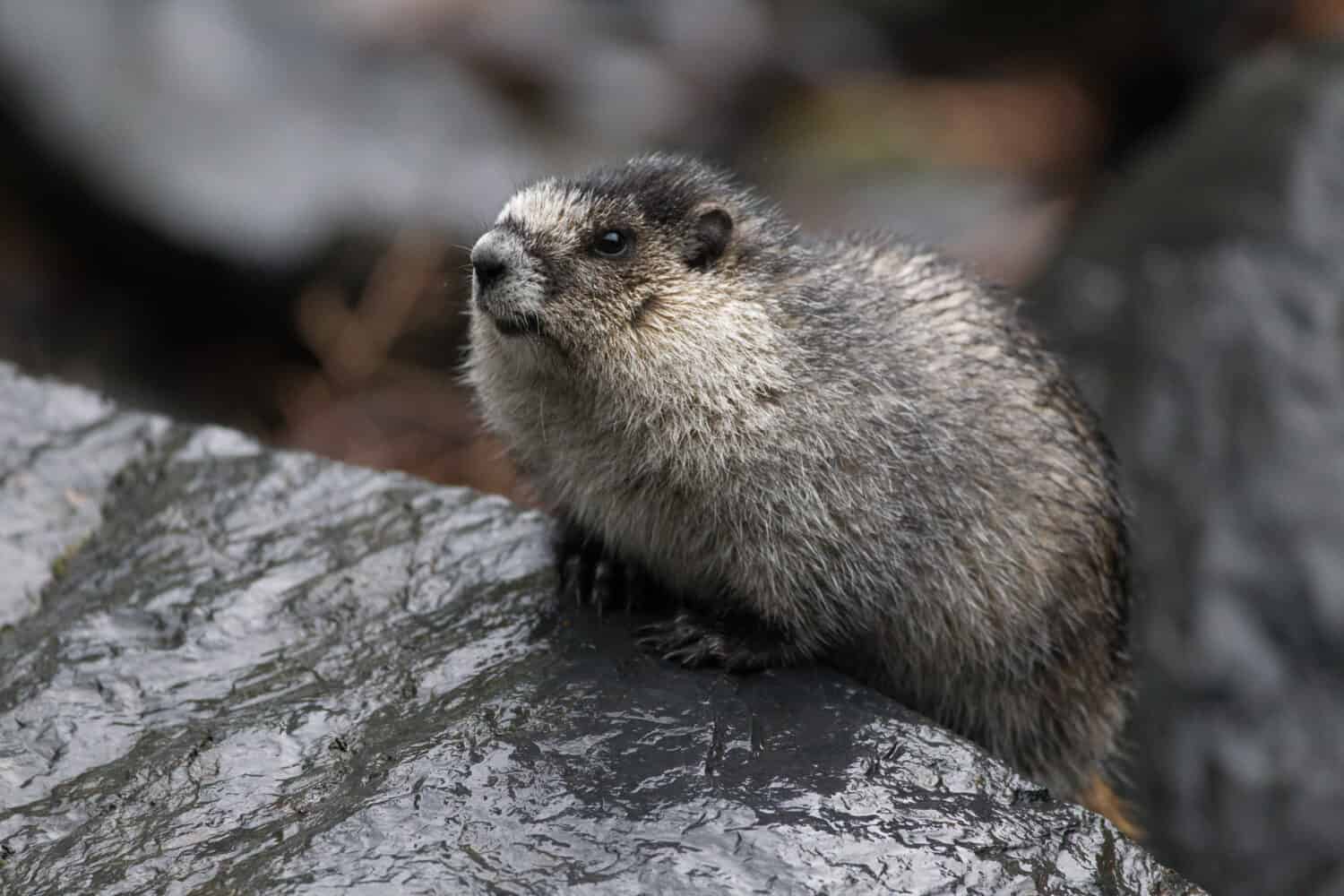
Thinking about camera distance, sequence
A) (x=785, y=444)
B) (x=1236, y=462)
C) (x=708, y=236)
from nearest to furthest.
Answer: (x=785, y=444), (x=708, y=236), (x=1236, y=462)

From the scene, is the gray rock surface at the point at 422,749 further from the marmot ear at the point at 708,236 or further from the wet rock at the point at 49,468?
the marmot ear at the point at 708,236

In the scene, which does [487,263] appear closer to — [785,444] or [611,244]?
[611,244]

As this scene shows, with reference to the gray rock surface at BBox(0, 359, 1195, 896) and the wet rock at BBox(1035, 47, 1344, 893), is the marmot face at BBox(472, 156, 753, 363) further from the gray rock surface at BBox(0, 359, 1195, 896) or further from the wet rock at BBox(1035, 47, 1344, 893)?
the wet rock at BBox(1035, 47, 1344, 893)

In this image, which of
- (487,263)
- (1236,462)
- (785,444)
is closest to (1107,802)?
(1236,462)

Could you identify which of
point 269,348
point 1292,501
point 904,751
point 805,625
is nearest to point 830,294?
point 805,625

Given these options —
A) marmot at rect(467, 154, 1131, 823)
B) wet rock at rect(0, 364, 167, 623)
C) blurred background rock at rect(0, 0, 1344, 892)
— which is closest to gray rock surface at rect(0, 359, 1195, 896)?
wet rock at rect(0, 364, 167, 623)

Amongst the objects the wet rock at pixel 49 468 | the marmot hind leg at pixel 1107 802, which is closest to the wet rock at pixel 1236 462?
the marmot hind leg at pixel 1107 802
